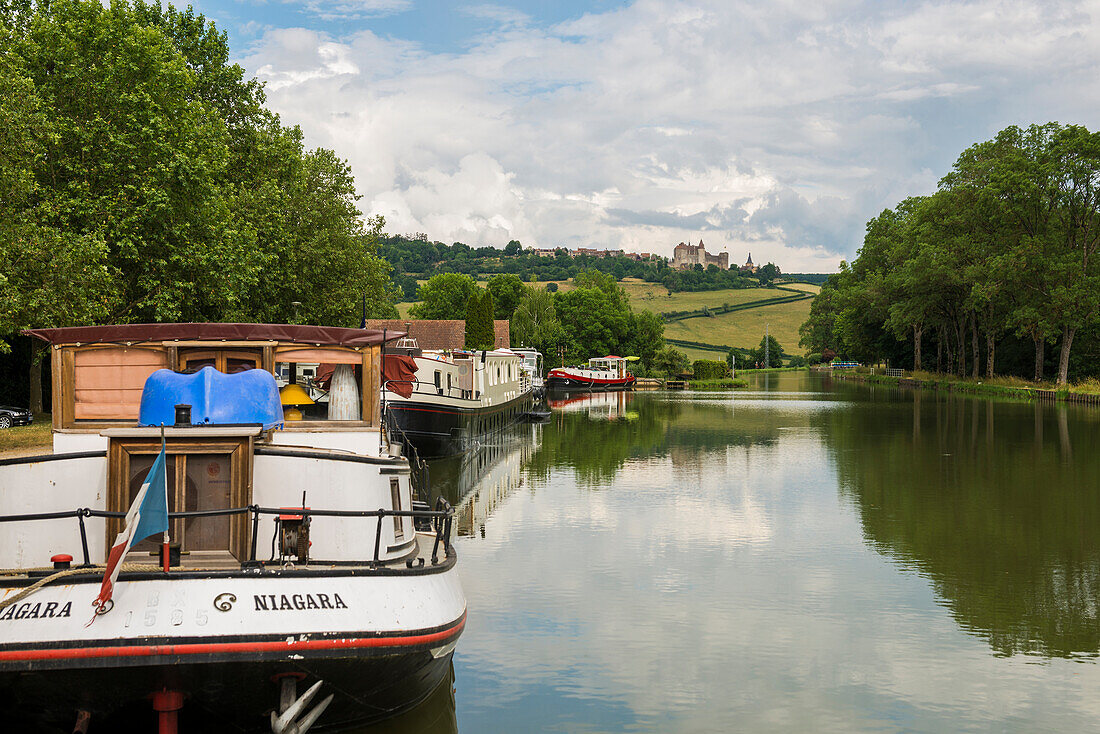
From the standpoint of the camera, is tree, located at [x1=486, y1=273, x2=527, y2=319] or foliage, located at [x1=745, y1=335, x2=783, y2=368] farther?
foliage, located at [x1=745, y1=335, x2=783, y2=368]

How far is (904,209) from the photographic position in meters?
84.6

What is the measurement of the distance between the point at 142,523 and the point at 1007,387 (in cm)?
5892

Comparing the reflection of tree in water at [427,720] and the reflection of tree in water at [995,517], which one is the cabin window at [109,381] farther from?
the reflection of tree in water at [995,517]

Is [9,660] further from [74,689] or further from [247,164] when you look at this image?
[247,164]

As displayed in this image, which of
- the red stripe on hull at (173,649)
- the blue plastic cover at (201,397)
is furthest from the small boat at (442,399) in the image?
the red stripe on hull at (173,649)

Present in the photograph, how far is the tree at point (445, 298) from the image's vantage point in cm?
10669

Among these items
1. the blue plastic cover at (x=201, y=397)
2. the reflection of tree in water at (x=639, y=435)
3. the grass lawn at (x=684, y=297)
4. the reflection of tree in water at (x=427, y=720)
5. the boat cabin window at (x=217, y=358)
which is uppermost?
the grass lawn at (x=684, y=297)

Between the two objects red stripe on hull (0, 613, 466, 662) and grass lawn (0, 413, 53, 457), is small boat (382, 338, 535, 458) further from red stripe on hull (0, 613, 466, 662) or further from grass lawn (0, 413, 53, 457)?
red stripe on hull (0, 613, 466, 662)

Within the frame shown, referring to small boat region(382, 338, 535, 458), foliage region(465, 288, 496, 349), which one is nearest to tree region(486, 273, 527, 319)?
foliage region(465, 288, 496, 349)

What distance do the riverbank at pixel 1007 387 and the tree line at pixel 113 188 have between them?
4179cm

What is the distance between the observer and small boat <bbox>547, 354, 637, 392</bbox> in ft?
255

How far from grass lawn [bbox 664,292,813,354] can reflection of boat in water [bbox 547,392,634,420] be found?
68877 millimetres

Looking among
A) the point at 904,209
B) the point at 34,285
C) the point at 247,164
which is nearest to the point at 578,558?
the point at 34,285

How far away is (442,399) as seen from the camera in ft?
Answer: 88.7
